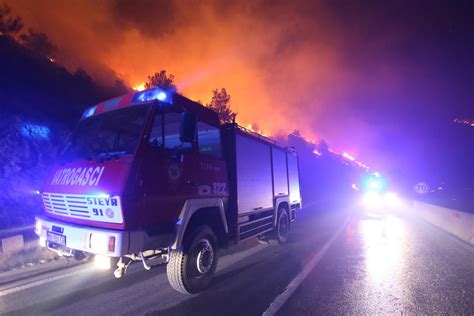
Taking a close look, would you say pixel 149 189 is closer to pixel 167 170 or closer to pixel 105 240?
pixel 167 170

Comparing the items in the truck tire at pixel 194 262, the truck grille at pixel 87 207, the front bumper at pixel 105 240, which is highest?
the truck grille at pixel 87 207

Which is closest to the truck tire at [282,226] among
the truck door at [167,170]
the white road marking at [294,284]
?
the white road marking at [294,284]

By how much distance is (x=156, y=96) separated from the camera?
421 centimetres

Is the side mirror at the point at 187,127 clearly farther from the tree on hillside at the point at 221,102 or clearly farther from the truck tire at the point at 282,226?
the tree on hillside at the point at 221,102

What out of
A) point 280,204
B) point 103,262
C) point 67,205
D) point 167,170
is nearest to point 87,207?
point 67,205

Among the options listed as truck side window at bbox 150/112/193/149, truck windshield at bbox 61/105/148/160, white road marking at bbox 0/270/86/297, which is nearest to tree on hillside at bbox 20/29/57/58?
truck windshield at bbox 61/105/148/160

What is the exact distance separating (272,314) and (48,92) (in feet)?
78.9

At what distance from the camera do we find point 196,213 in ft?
15.0

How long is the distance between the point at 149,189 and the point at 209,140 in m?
1.78

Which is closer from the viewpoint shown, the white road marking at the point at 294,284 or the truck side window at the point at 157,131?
the white road marking at the point at 294,284

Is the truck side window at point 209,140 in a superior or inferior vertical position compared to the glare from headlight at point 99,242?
superior

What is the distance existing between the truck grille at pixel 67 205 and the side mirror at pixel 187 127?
5.17 feet

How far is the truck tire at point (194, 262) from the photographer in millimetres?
4070

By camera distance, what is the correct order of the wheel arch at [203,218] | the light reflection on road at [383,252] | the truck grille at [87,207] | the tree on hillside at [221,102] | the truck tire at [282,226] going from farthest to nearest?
the tree on hillside at [221,102]
the truck tire at [282,226]
the light reflection on road at [383,252]
the wheel arch at [203,218]
the truck grille at [87,207]
